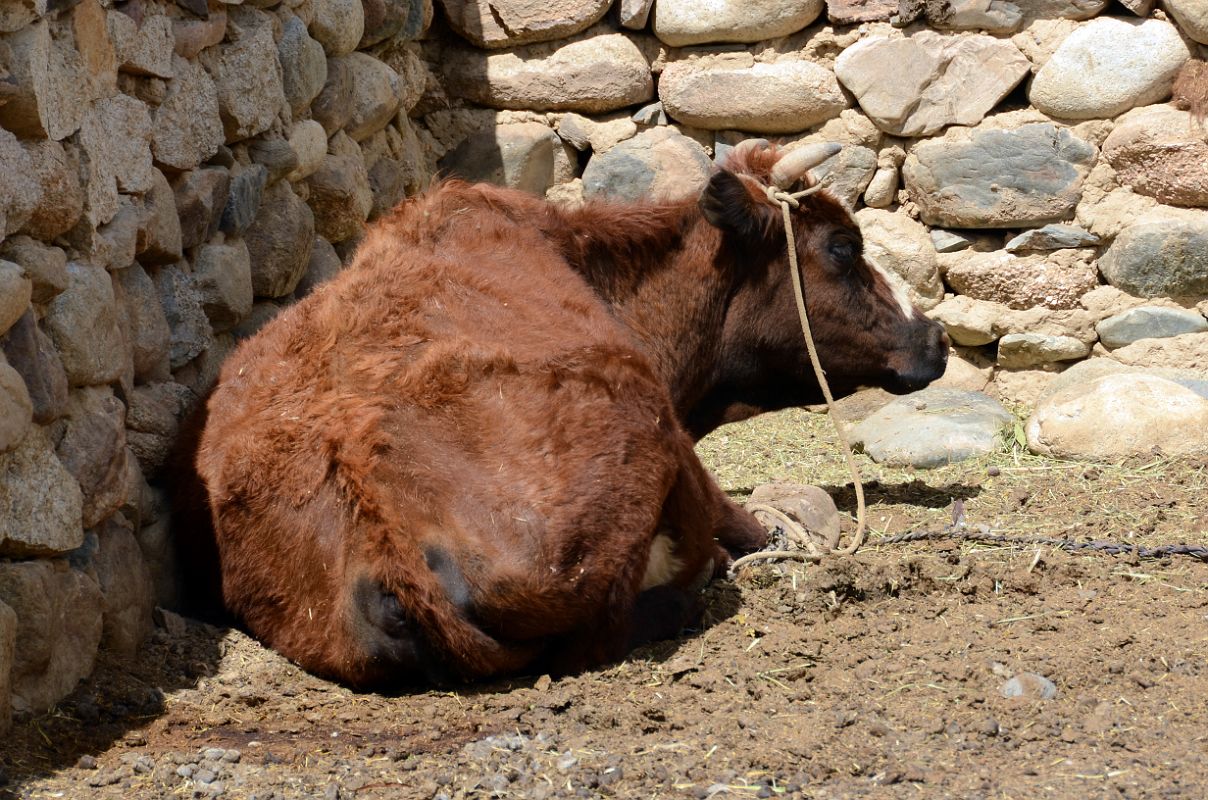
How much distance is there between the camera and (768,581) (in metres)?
4.57

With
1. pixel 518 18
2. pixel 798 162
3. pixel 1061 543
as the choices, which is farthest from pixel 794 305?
pixel 518 18

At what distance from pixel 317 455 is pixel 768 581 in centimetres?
161

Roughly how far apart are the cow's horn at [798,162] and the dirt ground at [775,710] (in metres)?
1.57

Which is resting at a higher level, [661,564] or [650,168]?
[650,168]

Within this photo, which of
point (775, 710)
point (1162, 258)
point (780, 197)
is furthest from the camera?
point (1162, 258)

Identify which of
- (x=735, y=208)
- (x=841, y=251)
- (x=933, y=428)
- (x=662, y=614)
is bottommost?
(x=933, y=428)

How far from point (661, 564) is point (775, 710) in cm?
83

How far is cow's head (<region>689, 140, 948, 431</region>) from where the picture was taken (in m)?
5.41

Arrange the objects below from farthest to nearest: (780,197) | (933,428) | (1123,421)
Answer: (933,428) < (1123,421) < (780,197)

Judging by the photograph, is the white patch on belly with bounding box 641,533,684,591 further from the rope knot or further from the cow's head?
the rope knot

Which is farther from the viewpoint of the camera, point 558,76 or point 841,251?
point 558,76

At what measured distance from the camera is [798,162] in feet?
17.9

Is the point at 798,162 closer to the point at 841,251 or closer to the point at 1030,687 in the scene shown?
the point at 841,251

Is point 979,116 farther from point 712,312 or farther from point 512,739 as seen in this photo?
point 512,739
